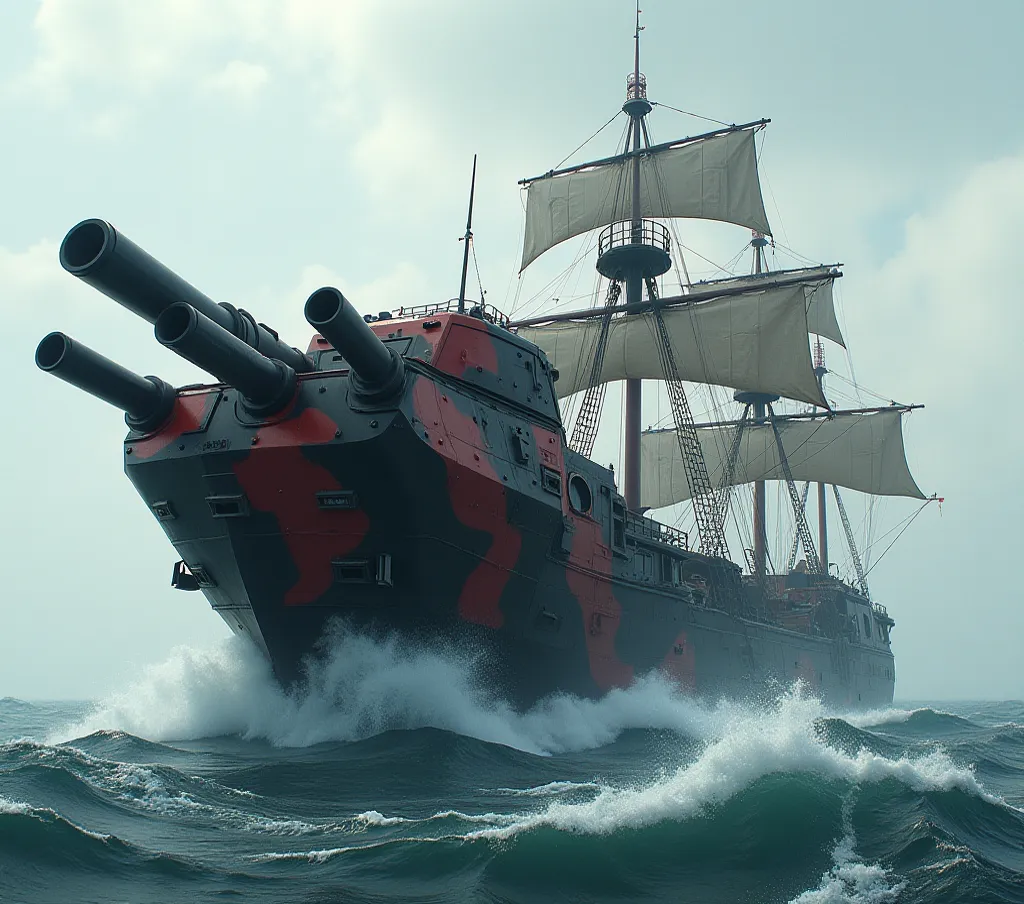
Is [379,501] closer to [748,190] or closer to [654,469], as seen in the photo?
[748,190]

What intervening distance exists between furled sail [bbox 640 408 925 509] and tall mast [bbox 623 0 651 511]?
16.8m

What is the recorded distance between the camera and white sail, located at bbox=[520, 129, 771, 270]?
135 feet

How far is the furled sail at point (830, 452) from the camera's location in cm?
5391

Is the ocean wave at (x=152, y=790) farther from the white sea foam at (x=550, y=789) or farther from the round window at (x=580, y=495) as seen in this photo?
the round window at (x=580, y=495)

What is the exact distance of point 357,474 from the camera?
40.5 ft

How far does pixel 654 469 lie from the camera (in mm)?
60312

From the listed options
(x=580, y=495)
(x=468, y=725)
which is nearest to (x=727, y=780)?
(x=468, y=725)

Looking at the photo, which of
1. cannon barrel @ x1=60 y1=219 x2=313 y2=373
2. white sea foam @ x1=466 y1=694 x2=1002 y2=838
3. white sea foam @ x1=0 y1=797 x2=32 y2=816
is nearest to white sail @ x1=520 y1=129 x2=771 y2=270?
white sea foam @ x1=466 y1=694 x2=1002 y2=838

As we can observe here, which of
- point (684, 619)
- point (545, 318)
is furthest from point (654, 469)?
point (684, 619)

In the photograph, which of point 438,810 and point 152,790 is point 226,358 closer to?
point 152,790

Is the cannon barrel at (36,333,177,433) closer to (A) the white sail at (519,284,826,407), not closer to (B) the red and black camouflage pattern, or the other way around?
(B) the red and black camouflage pattern

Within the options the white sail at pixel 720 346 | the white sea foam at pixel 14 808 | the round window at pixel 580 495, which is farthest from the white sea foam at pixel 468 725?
the white sail at pixel 720 346

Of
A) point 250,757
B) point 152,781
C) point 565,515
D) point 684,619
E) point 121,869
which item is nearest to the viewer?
point 121,869

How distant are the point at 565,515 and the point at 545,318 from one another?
2751 cm
